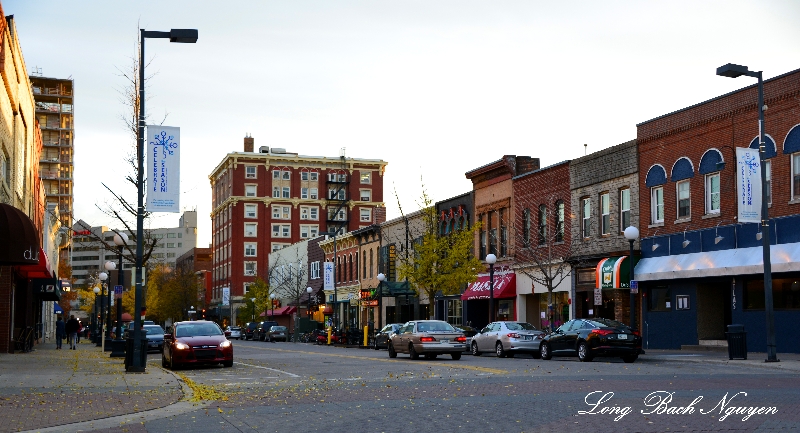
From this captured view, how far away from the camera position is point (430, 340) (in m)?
32.7

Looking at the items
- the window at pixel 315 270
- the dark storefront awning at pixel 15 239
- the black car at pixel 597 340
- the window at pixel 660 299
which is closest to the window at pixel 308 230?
the window at pixel 315 270

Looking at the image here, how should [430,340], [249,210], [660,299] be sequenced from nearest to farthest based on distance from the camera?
[430,340]
[660,299]
[249,210]

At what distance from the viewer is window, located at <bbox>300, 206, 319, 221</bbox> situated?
12781 cm

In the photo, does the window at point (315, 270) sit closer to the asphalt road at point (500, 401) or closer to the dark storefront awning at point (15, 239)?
the dark storefront awning at point (15, 239)

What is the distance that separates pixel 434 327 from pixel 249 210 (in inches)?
3693

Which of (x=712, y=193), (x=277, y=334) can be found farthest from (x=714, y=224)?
(x=277, y=334)

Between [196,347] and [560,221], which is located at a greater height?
[560,221]

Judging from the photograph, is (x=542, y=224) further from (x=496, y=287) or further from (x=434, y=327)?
(x=434, y=327)

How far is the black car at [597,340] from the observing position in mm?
29672

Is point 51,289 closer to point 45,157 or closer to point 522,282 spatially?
point 522,282

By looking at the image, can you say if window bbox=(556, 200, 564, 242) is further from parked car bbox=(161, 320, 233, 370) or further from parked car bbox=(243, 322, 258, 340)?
parked car bbox=(243, 322, 258, 340)

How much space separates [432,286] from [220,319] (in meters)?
82.6

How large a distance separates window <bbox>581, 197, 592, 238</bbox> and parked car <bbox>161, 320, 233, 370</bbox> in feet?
69.1

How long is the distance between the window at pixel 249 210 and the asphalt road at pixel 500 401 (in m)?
100
